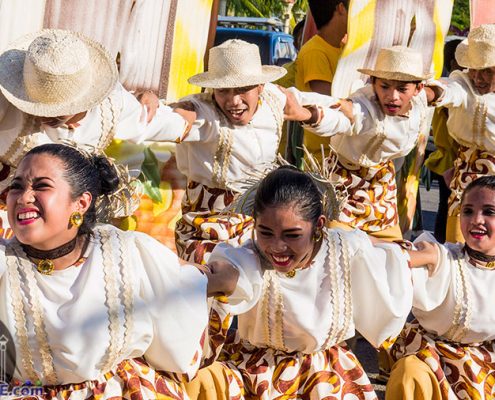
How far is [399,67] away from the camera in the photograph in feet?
17.0

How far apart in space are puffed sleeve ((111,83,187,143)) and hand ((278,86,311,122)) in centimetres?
57

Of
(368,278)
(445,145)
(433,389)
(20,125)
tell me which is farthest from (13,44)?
(445,145)

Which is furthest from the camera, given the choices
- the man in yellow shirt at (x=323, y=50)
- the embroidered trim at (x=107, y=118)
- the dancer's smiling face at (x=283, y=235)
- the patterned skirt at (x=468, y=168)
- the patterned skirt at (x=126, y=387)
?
the man in yellow shirt at (x=323, y=50)

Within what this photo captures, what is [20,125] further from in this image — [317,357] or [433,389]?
[433,389]

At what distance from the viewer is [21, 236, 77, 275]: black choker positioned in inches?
115

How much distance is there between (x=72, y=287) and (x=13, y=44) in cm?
148

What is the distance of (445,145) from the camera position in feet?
20.5

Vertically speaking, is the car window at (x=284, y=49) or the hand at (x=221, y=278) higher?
the car window at (x=284, y=49)

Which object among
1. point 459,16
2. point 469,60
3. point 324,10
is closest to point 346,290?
point 469,60

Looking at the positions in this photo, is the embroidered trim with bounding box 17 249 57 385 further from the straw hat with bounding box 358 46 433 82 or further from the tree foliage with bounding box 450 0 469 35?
the tree foliage with bounding box 450 0 469 35

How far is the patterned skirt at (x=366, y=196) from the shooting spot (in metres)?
5.28

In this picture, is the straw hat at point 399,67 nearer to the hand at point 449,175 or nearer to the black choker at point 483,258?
the hand at point 449,175

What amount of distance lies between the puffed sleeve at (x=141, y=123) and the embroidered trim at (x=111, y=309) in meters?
1.32

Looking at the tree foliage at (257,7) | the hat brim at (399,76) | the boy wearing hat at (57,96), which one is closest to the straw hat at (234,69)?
the boy wearing hat at (57,96)
